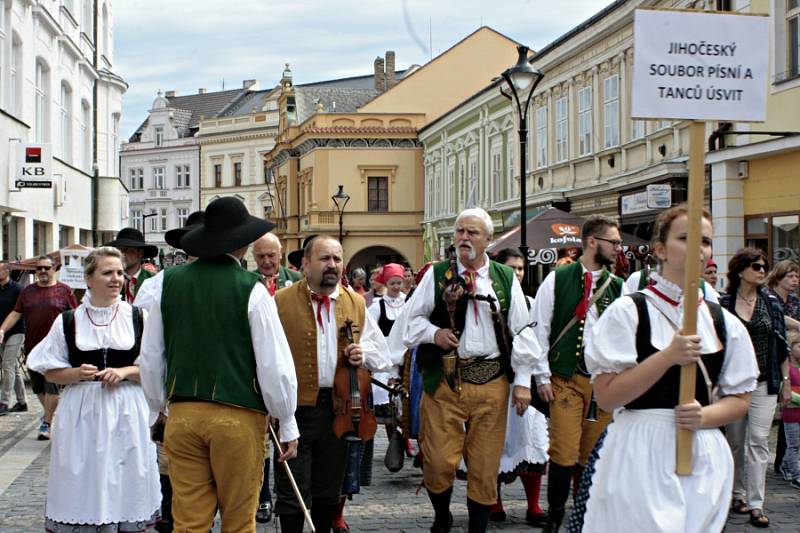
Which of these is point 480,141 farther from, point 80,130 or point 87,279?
point 87,279

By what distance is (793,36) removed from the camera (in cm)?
1712

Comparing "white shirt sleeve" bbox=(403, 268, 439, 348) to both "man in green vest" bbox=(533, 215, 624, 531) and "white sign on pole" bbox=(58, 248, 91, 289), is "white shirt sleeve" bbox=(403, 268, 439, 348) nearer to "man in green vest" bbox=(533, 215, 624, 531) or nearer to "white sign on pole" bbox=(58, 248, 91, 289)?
"man in green vest" bbox=(533, 215, 624, 531)

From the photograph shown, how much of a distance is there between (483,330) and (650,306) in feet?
8.78

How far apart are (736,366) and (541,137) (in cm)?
2705

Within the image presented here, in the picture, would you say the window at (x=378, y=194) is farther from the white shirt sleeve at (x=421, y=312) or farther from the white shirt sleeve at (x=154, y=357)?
the white shirt sleeve at (x=154, y=357)

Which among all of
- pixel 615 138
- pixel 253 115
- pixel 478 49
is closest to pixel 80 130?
pixel 615 138

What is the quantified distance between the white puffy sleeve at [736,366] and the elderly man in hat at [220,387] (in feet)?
6.58

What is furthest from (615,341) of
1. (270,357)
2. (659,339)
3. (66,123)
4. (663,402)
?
(66,123)

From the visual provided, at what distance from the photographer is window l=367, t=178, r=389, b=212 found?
5459 centimetres

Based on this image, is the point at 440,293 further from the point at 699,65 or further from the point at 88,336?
the point at 699,65

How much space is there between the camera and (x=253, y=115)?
77250mm

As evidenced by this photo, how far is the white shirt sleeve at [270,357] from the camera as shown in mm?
5059

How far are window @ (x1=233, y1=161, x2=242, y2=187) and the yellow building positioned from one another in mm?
22703

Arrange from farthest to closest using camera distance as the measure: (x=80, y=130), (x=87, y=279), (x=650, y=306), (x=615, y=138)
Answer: (x=80, y=130)
(x=615, y=138)
(x=87, y=279)
(x=650, y=306)
